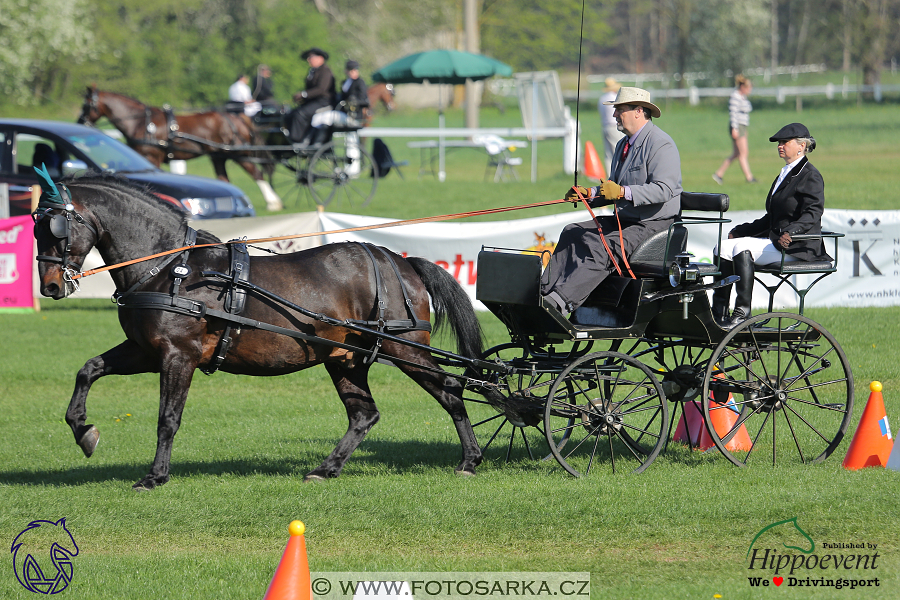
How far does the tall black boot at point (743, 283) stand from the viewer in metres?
6.64

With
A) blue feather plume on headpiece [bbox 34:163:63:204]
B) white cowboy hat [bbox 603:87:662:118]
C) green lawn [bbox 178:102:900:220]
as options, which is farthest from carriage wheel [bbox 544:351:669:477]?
green lawn [bbox 178:102:900:220]

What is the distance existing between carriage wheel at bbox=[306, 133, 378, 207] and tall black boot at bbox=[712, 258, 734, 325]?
10693 mm

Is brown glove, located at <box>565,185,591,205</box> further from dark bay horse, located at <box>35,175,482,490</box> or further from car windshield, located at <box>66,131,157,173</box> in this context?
car windshield, located at <box>66,131,157,173</box>

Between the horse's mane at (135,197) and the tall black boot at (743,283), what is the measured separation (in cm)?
345

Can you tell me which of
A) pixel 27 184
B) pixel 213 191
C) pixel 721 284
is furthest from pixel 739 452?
pixel 27 184

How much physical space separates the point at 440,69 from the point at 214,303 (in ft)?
63.2

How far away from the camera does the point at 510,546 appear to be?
17.4 ft

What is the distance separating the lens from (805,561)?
16.4 feet

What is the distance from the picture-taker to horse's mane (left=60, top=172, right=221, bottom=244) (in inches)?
250

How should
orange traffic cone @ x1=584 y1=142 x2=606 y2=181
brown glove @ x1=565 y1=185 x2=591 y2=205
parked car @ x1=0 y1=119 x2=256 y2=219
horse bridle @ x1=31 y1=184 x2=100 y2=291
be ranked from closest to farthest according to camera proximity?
horse bridle @ x1=31 y1=184 x2=100 y2=291 → brown glove @ x1=565 y1=185 x2=591 y2=205 → parked car @ x1=0 y1=119 x2=256 y2=219 → orange traffic cone @ x1=584 y1=142 x2=606 y2=181

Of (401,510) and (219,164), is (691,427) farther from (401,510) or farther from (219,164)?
(219,164)

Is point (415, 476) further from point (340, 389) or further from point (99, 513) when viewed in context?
point (99, 513)

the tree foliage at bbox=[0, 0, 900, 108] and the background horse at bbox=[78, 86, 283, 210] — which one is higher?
the tree foliage at bbox=[0, 0, 900, 108]

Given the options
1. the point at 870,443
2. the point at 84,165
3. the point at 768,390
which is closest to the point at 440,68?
the point at 84,165
